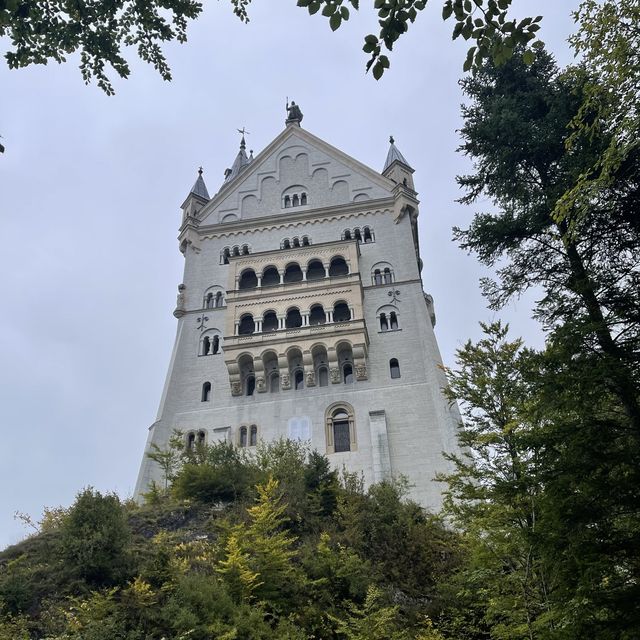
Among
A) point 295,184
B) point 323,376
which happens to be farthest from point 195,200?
point 323,376

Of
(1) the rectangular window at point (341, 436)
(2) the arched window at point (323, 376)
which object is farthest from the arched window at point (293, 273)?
(1) the rectangular window at point (341, 436)

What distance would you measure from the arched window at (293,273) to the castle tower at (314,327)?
0.07 m

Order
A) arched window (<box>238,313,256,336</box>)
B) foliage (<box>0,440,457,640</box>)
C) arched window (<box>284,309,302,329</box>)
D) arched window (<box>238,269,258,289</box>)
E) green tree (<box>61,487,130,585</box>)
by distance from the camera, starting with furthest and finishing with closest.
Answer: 1. arched window (<box>238,269,258,289</box>)
2. arched window (<box>238,313,256,336</box>)
3. arched window (<box>284,309,302,329</box>)
4. green tree (<box>61,487,130,585</box>)
5. foliage (<box>0,440,457,640</box>)

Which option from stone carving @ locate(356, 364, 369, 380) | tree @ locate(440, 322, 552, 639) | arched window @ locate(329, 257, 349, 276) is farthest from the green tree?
arched window @ locate(329, 257, 349, 276)

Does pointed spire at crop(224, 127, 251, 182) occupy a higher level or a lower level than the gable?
higher

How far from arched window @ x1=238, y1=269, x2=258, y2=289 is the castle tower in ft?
0.34

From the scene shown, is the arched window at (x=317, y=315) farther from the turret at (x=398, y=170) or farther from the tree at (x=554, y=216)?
the tree at (x=554, y=216)

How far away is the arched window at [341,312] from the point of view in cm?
3834

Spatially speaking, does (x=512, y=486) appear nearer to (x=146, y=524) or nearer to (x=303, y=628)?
(x=303, y=628)

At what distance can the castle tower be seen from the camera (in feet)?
113

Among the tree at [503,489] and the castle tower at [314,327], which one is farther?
the castle tower at [314,327]

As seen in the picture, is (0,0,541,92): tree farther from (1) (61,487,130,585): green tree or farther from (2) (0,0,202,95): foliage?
(1) (61,487,130,585): green tree

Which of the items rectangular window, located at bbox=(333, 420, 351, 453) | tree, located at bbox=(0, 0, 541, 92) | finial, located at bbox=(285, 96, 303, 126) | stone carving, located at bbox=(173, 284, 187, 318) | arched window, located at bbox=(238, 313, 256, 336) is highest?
finial, located at bbox=(285, 96, 303, 126)

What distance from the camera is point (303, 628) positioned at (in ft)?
50.4
